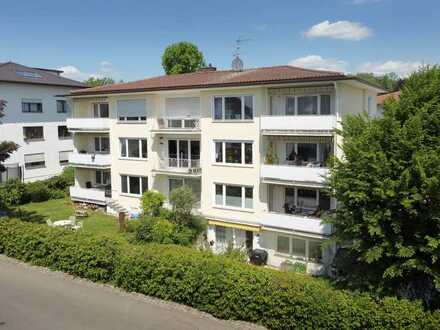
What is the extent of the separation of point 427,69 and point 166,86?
15.4 meters

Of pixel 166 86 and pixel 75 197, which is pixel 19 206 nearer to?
pixel 75 197

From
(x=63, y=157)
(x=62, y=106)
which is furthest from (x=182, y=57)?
(x=63, y=157)

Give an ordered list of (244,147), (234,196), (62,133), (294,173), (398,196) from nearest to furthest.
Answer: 1. (398,196)
2. (294,173)
3. (244,147)
4. (234,196)
5. (62,133)

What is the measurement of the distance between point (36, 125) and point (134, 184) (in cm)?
1606

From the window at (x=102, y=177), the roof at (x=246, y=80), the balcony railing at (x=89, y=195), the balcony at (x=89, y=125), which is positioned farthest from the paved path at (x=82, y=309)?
the window at (x=102, y=177)

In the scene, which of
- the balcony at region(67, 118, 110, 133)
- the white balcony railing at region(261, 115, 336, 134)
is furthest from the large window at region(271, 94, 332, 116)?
the balcony at region(67, 118, 110, 133)

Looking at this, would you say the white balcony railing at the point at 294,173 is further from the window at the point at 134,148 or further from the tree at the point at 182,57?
the tree at the point at 182,57

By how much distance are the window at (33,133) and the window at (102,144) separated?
918 centimetres

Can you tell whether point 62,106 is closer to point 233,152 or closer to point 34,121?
point 34,121

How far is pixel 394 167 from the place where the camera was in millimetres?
12852

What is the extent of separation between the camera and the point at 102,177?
32.8 m

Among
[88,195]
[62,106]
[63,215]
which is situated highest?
[62,106]

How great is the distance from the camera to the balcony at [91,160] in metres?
29.6

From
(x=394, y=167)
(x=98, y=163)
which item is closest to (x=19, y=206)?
(x=98, y=163)
